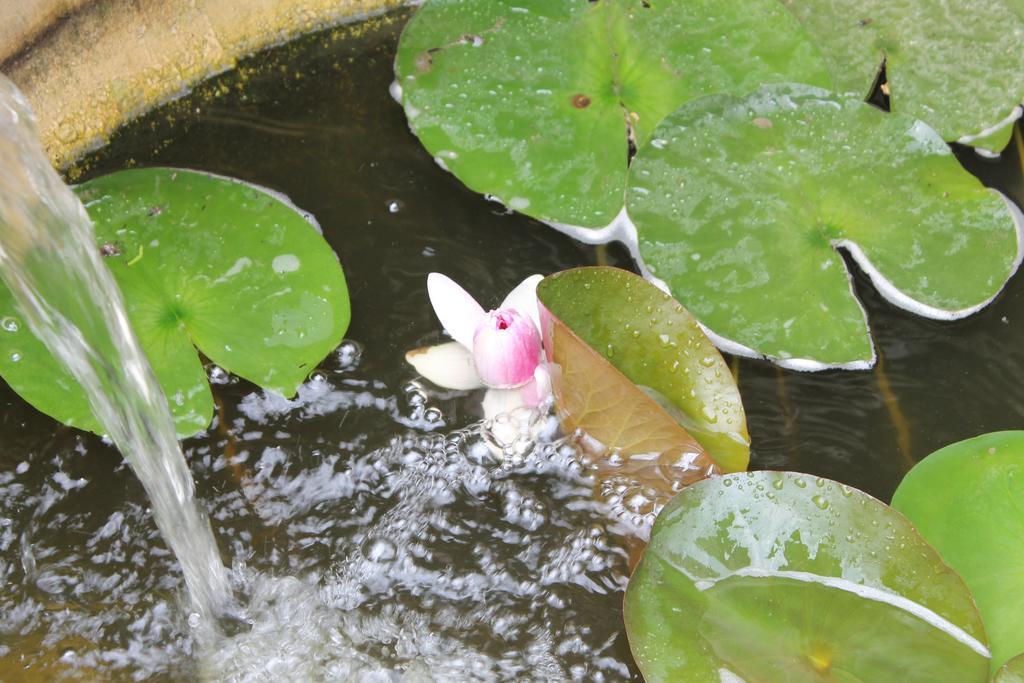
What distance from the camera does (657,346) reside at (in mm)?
1399

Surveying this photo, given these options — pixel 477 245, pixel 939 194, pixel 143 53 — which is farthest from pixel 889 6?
pixel 143 53

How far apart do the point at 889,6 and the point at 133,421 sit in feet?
5.03

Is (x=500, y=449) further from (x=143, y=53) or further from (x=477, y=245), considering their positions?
(x=143, y=53)

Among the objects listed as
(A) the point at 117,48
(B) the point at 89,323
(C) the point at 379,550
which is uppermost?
(A) the point at 117,48

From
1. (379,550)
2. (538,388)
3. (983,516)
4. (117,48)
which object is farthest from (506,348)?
(117,48)

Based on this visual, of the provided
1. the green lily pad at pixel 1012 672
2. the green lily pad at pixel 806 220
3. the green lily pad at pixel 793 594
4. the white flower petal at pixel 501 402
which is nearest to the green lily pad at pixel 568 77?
the green lily pad at pixel 806 220

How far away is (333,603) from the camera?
1.39 metres

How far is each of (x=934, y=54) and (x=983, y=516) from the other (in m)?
0.93

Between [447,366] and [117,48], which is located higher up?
[117,48]

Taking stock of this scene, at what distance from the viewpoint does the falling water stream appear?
1354 mm

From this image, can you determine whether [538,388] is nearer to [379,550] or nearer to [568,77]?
[379,550]

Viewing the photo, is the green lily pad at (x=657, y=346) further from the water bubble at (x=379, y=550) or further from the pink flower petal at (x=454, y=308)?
the water bubble at (x=379, y=550)

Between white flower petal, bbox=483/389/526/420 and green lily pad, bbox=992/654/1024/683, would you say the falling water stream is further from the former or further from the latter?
green lily pad, bbox=992/654/1024/683

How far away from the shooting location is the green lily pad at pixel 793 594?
1214 millimetres
